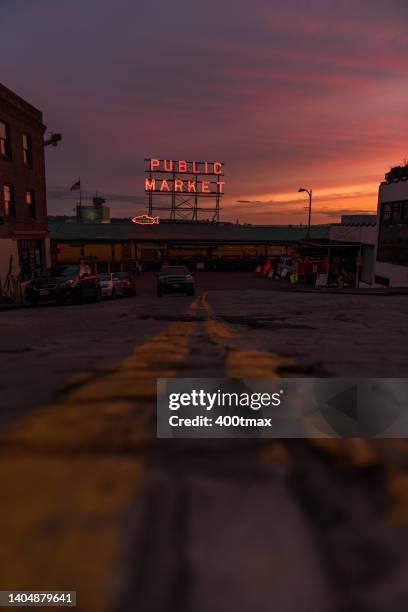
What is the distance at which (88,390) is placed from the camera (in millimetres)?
3307

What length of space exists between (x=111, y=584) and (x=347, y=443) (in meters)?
1.45

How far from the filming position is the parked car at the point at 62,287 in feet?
58.6

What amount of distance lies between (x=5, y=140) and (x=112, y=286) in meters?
10.3

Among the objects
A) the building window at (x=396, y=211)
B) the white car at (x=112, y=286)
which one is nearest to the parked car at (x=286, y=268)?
the building window at (x=396, y=211)

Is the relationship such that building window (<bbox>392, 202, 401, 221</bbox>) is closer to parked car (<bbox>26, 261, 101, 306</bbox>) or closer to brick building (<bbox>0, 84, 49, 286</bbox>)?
parked car (<bbox>26, 261, 101, 306</bbox>)

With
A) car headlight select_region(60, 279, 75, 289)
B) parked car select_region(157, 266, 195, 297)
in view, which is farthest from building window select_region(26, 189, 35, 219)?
car headlight select_region(60, 279, 75, 289)

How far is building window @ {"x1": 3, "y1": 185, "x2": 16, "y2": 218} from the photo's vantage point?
23320mm

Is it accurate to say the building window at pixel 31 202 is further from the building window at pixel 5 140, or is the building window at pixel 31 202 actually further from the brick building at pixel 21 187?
the building window at pixel 5 140

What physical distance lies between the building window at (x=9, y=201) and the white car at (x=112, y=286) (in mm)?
6229

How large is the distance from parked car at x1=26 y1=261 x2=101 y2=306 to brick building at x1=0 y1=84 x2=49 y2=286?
536cm

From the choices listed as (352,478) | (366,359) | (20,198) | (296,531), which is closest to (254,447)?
(352,478)

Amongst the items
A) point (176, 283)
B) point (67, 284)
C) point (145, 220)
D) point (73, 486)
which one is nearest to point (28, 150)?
point (67, 284)

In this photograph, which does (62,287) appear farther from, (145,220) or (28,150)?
(145,220)

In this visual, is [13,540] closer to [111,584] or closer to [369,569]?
[111,584]
